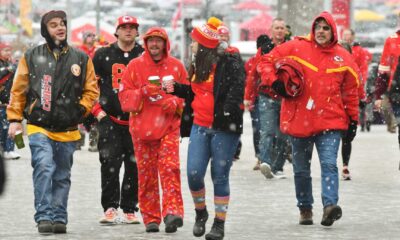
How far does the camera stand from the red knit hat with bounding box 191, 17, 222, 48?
1031cm

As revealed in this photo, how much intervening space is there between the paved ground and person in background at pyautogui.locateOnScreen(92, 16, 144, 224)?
28cm

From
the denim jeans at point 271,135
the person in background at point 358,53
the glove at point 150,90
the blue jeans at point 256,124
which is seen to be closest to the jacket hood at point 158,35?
the glove at point 150,90

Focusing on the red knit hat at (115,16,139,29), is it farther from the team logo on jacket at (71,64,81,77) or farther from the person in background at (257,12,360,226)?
the person in background at (257,12,360,226)

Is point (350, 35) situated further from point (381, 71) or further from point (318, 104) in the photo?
point (318, 104)

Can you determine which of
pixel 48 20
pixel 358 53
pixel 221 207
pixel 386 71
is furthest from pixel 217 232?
pixel 358 53

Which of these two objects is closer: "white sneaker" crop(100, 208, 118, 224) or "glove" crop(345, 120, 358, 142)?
"white sneaker" crop(100, 208, 118, 224)

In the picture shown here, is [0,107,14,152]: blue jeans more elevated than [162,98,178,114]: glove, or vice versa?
[162,98,178,114]: glove

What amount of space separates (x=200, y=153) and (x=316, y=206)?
307cm

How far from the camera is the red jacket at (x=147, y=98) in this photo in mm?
10734

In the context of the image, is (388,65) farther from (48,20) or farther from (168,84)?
(48,20)

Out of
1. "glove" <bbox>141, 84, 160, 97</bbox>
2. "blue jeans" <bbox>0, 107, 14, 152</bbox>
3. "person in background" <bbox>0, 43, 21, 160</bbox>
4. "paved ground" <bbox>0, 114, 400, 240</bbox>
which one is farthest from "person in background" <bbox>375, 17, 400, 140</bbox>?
"blue jeans" <bbox>0, 107, 14, 152</bbox>

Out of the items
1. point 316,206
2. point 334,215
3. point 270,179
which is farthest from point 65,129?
point 270,179

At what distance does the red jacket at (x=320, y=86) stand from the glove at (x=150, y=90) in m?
1.23

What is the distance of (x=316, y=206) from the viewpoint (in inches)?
519
